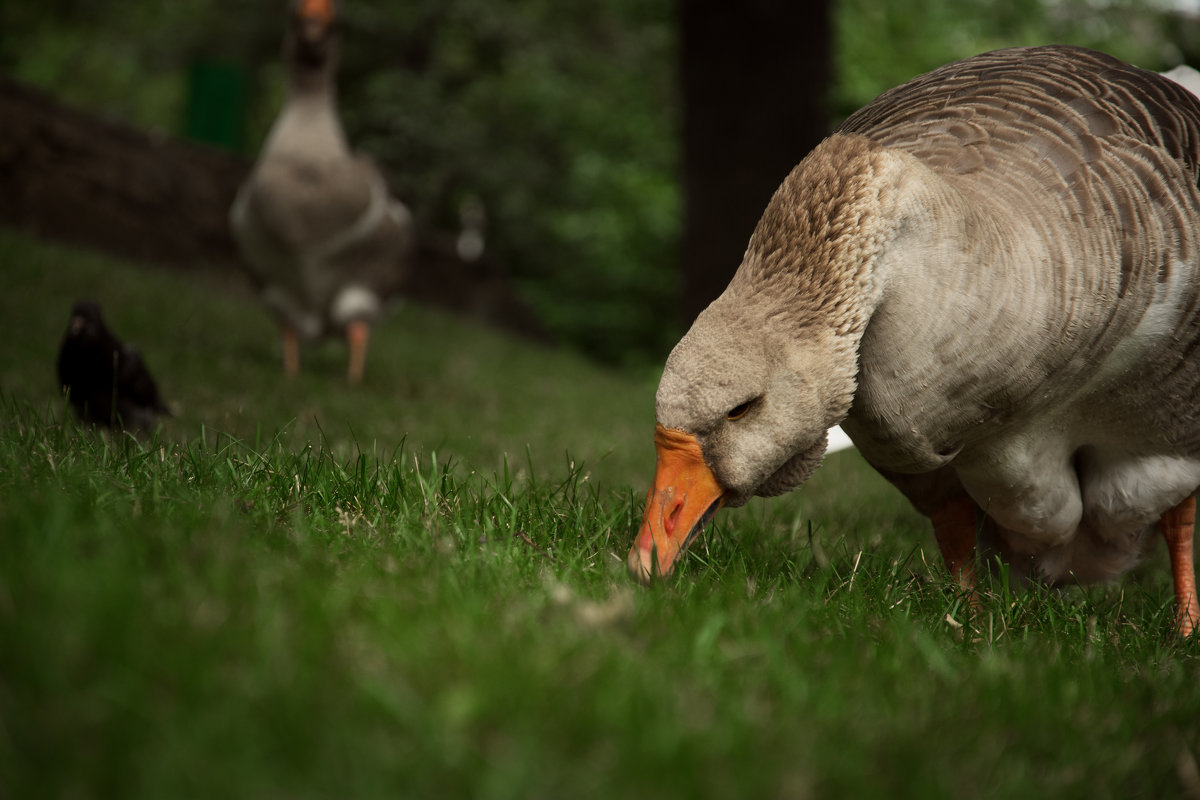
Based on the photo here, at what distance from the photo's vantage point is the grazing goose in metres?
8.32

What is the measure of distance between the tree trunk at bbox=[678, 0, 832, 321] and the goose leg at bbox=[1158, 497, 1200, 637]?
8.23m

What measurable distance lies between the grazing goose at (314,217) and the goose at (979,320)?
224 inches

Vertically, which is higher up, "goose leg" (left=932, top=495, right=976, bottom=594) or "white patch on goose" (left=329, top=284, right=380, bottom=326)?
"goose leg" (left=932, top=495, right=976, bottom=594)

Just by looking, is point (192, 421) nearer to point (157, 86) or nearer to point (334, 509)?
point (334, 509)

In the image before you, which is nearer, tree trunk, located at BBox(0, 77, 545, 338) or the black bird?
the black bird

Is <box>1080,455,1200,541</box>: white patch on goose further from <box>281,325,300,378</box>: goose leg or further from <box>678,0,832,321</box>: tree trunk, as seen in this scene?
<box>678,0,832,321</box>: tree trunk

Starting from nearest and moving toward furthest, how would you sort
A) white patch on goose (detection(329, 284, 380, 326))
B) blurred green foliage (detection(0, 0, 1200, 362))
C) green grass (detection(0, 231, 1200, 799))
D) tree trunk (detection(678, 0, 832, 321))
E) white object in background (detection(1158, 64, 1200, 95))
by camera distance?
green grass (detection(0, 231, 1200, 799)) → white object in background (detection(1158, 64, 1200, 95)) → white patch on goose (detection(329, 284, 380, 326)) → tree trunk (detection(678, 0, 832, 321)) → blurred green foliage (detection(0, 0, 1200, 362))

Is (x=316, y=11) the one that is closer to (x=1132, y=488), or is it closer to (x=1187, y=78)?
(x=1187, y=78)

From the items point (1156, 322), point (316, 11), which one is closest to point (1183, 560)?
point (1156, 322)

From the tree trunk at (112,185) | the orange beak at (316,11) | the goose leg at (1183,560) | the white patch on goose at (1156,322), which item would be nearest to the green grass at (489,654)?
the goose leg at (1183,560)

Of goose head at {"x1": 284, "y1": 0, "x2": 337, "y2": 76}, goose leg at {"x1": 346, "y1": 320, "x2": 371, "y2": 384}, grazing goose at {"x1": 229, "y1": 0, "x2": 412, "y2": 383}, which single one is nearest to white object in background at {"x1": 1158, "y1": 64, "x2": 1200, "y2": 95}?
grazing goose at {"x1": 229, "y1": 0, "x2": 412, "y2": 383}

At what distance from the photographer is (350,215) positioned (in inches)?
338

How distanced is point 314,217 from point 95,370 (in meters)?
4.24

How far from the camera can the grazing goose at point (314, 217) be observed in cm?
832
